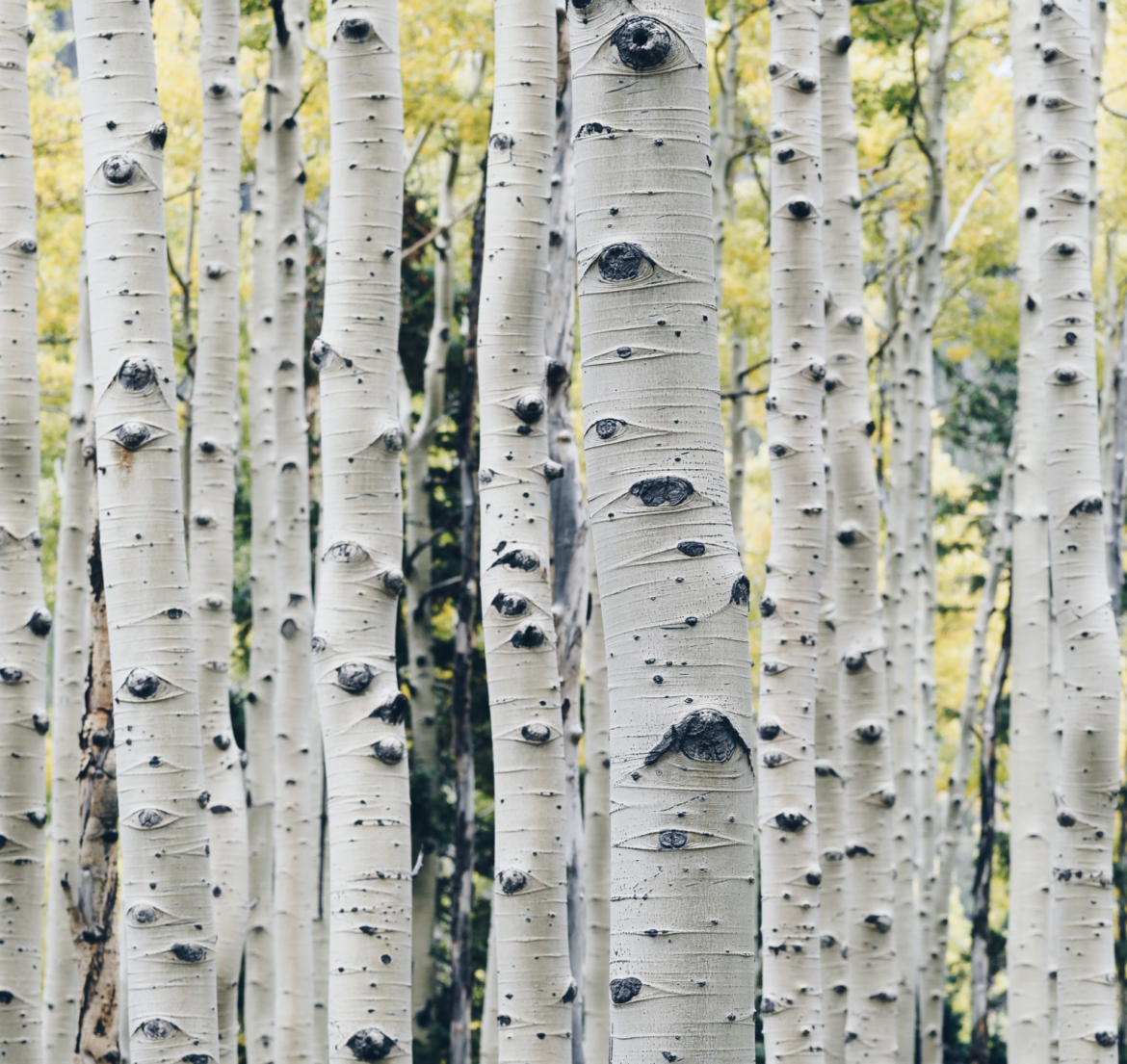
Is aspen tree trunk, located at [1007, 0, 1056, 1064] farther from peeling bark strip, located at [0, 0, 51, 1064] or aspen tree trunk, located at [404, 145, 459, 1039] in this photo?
aspen tree trunk, located at [404, 145, 459, 1039]

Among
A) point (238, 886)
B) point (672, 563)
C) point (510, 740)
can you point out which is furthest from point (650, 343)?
point (238, 886)

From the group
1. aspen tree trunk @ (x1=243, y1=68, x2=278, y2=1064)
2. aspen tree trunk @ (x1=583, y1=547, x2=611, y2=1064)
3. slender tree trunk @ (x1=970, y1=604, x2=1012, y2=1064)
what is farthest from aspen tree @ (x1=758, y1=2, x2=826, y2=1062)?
slender tree trunk @ (x1=970, y1=604, x2=1012, y2=1064)

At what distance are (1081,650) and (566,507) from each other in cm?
187

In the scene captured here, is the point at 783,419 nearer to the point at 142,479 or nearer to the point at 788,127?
the point at 788,127

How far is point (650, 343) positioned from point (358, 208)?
5.28ft

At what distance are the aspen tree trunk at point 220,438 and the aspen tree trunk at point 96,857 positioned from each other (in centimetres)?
86

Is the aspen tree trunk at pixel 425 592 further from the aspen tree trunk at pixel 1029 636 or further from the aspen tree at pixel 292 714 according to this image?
the aspen tree trunk at pixel 1029 636

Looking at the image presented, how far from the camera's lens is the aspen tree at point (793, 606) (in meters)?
3.79

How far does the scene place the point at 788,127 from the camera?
3.96 meters

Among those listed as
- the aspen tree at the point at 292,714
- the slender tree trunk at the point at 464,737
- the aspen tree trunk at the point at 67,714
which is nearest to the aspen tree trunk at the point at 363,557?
the aspen tree at the point at 292,714

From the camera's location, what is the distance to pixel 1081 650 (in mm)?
3947

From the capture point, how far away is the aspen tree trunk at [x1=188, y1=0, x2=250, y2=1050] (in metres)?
4.70

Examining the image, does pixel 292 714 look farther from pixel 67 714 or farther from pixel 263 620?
pixel 67 714

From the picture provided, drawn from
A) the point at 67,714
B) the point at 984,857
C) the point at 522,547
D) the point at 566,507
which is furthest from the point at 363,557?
the point at 984,857
